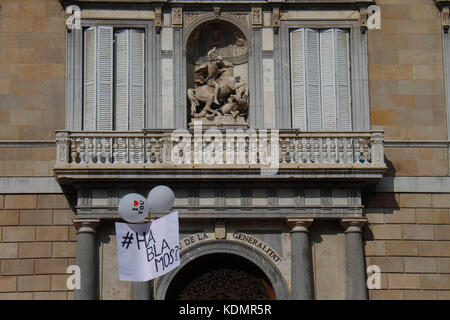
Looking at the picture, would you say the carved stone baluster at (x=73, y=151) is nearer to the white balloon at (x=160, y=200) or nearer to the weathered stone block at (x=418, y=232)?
the white balloon at (x=160, y=200)

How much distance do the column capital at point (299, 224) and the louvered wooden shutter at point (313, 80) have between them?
2.63 metres

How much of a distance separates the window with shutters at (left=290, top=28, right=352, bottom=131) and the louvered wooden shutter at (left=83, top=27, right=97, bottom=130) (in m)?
4.85

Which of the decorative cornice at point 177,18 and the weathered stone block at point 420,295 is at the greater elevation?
the decorative cornice at point 177,18

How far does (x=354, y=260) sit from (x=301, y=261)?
1.24 meters

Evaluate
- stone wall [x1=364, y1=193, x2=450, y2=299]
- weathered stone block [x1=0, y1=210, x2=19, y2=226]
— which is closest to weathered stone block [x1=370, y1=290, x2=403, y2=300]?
stone wall [x1=364, y1=193, x2=450, y2=299]

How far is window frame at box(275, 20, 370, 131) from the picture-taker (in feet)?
95.0

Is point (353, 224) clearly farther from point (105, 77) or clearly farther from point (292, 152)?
point (105, 77)

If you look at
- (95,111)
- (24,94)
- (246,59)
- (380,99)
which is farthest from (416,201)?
(24,94)

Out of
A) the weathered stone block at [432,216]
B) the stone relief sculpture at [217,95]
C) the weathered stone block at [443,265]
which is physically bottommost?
the weathered stone block at [443,265]

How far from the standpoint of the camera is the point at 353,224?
90.9 ft

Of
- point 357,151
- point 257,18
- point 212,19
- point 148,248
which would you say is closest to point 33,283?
point 148,248

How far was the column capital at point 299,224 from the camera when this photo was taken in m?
27.6

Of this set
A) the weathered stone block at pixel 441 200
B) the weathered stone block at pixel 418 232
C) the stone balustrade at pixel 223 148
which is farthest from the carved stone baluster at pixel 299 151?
the weathered stone block at pixel 441 200

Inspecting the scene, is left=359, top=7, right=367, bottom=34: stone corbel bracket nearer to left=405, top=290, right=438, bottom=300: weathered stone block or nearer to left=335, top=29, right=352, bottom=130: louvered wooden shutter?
left=335, top=29, right=352, bottom=130: louvered wooden shutter
